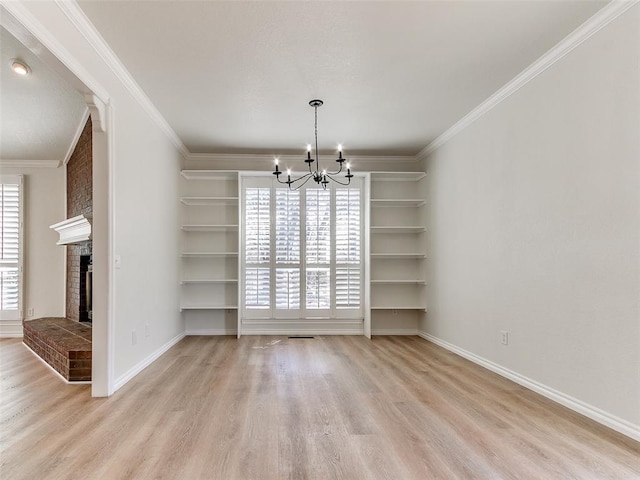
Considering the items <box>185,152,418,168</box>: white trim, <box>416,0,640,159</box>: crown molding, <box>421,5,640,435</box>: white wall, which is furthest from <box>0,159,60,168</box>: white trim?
<box>421,5,640,435</box>: white wall

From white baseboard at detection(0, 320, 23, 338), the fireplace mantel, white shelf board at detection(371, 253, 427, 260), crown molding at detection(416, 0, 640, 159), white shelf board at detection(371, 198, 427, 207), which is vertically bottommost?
white baseboard at detection(0, 320, 23, 338)

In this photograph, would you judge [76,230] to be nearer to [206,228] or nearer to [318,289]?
Result: [206,228]

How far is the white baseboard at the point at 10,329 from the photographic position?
5559 millimetres

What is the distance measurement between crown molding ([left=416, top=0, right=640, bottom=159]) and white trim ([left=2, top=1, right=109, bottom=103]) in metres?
3.38

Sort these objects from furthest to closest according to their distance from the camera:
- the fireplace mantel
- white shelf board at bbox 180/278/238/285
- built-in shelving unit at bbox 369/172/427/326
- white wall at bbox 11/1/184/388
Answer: built-in shelving unit at bbox 369/172/427/326 → white shelf board at bbox 180/278/238/285 → the fireplace mantel → white wall at bbox 11/1/184/388

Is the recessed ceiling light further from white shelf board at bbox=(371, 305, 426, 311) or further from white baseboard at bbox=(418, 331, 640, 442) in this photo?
white baseboard at bbox=(418, 331, 640, 442)

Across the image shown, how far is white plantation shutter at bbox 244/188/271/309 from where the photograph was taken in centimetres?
563

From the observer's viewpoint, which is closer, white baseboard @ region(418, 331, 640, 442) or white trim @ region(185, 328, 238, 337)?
white baseboard @ region(418, 331, 640, 442)

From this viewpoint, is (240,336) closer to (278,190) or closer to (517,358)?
(278,190)

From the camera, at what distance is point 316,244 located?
5730 millimetres

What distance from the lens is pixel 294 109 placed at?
4.04 m

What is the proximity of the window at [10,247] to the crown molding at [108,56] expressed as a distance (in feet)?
9.57

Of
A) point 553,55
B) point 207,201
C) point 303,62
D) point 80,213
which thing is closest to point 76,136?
point 80,213

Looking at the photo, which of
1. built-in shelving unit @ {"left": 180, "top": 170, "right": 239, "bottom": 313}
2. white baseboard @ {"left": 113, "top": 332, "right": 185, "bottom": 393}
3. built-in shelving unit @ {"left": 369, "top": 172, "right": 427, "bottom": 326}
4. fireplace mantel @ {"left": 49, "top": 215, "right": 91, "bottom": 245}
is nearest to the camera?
white baseboard @ {"left": 113, "top": 332, "right": 185, "bottom": 393}
